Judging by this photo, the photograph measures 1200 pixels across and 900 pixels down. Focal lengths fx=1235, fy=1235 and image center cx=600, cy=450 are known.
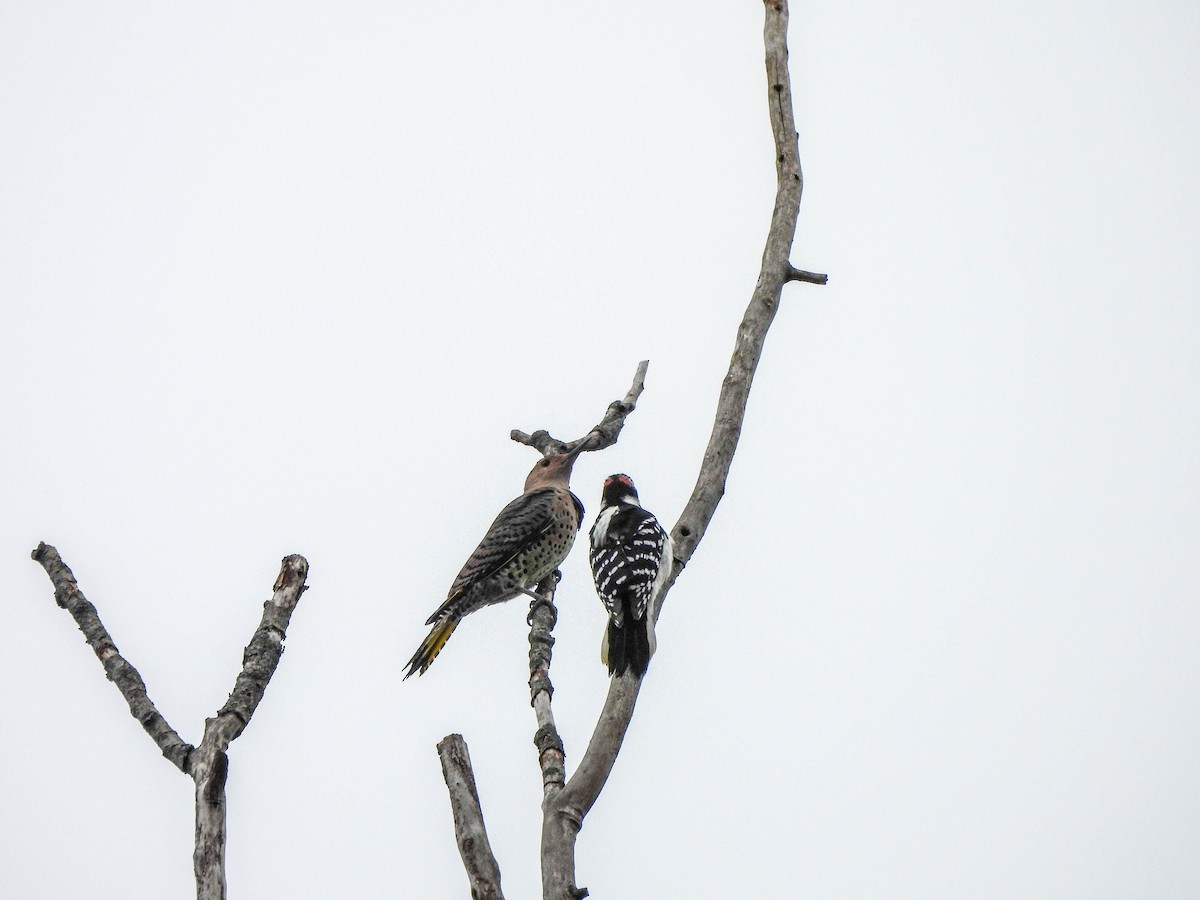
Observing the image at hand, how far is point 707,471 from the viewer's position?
16.0ft

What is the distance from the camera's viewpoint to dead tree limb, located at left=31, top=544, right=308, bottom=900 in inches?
109

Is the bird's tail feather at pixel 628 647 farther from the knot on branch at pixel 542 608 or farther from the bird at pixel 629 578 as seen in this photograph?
the knot on branch at pixel 542 608

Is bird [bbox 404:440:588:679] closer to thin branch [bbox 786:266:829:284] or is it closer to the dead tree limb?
thin branch [bbox 786:266:829:284]

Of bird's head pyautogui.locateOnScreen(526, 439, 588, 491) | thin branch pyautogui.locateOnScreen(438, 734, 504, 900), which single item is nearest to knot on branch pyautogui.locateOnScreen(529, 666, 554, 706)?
thin branch pyautogui.locateOnScreen(438, 734, 504, 900)

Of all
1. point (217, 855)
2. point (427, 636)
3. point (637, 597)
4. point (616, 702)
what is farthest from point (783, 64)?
point (217, 855)

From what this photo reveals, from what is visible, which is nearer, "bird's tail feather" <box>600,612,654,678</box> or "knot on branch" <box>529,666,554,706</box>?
"knot on branch" <box>529,666,554,706</box>

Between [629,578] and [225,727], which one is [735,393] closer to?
[629,578]

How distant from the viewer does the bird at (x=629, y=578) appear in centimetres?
500

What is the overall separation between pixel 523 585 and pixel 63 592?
3970mm

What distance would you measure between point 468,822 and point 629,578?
2465mm

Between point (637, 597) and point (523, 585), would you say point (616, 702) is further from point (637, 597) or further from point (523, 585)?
point (523, 585)

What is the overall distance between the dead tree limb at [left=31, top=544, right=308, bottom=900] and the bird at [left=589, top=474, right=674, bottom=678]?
161 cm

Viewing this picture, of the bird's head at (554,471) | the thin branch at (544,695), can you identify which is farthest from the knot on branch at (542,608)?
the bird's head at (554,471)

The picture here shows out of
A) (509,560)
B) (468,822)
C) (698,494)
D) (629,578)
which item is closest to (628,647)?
(629,578)
